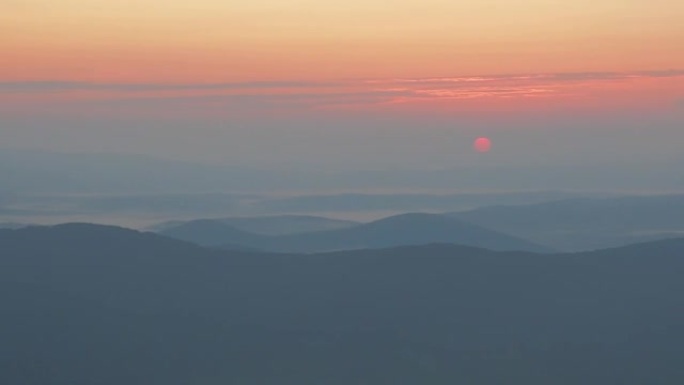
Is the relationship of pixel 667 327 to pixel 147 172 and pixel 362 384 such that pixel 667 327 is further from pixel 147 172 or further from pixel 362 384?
pixel 147 172

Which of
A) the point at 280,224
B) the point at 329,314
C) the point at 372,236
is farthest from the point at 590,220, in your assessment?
the point at 329,314

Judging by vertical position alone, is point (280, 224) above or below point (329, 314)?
below

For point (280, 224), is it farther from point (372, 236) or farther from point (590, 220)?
point (590, 220)

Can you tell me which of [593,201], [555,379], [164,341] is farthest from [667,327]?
[593,201]

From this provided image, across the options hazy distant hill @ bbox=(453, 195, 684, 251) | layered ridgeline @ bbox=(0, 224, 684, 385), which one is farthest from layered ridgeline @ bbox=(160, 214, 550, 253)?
layered ridgeline @ bbox=(0, 224, 684, 385)

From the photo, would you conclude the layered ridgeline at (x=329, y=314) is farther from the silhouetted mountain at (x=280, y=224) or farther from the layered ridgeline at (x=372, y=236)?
the silhouetted mountain at (x=280, y=224)

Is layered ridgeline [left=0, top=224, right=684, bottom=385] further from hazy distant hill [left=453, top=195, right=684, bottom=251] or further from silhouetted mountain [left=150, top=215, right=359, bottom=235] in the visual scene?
hazy distant hill [left=453, top=195, right=684, bottom=251]

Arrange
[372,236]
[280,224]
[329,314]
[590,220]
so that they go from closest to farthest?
[329,314]
[372,236]
[280,224]
[590,220]

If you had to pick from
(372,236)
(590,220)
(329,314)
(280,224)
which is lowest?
(590,220)
